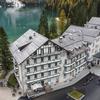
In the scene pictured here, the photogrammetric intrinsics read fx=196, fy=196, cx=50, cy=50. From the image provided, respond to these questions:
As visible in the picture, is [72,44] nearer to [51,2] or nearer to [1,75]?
[1,75]

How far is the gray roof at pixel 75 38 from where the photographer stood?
6166 centimetres

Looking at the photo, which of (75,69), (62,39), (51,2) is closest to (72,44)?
(62,39)

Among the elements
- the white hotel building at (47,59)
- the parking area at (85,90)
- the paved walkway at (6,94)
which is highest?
the white hotel building at (47,59)

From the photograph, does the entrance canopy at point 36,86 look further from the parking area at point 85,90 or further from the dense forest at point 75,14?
the dense forest at point 75,14

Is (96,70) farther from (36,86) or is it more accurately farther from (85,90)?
(36,86)

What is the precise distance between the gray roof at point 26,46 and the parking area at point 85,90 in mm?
12735

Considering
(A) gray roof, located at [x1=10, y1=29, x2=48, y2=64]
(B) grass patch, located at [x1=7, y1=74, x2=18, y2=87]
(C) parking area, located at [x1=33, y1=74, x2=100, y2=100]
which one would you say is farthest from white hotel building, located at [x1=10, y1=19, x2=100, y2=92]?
(C) parking area, located at [x1=33, y1=74, x2=100, y2=100]

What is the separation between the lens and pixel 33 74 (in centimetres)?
5528

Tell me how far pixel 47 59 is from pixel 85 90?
14498 millimetres

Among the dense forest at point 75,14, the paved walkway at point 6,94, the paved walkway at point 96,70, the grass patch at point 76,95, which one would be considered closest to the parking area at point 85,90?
the grass patch at point 76,95

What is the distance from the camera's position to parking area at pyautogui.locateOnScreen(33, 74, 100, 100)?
54531 mm

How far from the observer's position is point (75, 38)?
6750cm

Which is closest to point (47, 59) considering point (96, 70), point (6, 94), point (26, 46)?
point (26, 46)

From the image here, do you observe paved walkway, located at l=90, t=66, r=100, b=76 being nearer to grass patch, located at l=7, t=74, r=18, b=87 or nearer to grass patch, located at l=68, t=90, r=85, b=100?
grass patch, located at l=68, t=90, r=85, b=100
